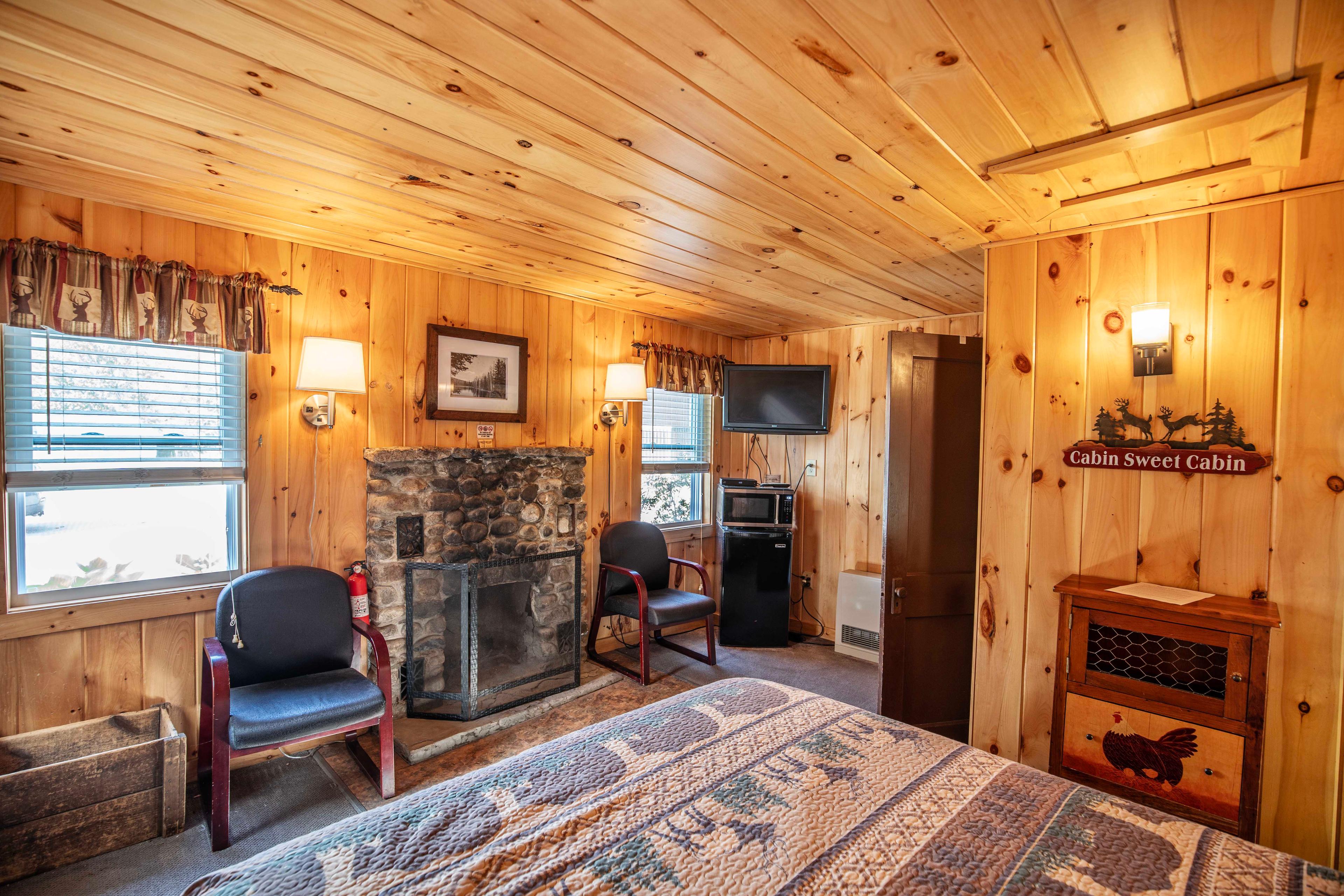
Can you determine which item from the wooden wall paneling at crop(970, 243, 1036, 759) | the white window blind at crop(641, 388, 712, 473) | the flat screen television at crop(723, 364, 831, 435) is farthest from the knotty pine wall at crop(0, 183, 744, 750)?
the wooden wall paneling at crop(970, 243, 1036, 759)

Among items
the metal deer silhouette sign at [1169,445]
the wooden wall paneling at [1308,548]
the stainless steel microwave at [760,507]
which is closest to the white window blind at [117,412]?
the stainless steel microwave at [760,507]

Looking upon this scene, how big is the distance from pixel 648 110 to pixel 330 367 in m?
1.86

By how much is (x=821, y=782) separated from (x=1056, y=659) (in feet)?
3.98

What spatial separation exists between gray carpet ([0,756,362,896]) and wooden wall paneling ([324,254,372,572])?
35.9 inches

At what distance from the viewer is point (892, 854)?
1.15 m

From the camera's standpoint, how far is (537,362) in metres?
3.75

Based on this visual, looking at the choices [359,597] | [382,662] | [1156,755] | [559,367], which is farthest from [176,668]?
[1156,755]

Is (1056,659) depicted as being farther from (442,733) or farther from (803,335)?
(803,335)

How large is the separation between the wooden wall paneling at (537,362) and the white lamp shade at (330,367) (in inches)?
44.1

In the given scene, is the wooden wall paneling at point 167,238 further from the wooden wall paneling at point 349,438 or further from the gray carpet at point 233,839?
the gray carpet at point 233,839

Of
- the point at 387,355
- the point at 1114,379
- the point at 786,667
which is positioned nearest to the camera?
the point at 1114,379

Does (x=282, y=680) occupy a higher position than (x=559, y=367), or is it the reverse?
(x=559, y=367)

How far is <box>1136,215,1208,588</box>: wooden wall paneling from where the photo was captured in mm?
2074

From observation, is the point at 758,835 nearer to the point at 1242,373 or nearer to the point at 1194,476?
the point at 1194,476
